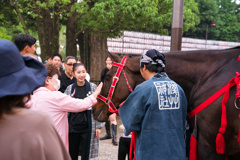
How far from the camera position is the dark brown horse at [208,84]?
2.55 meters

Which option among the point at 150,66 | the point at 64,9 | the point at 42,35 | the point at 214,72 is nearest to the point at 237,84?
the point at 214,72

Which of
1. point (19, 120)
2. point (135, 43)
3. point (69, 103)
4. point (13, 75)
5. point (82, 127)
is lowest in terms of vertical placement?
point (82, 127)

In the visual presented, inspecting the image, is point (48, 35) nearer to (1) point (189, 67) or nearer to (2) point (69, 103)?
(2) point (69, 103)

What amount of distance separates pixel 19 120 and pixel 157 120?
1.55 metres

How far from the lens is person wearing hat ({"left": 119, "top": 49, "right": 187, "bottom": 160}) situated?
2432 mm

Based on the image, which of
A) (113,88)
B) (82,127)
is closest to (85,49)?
(82,127)

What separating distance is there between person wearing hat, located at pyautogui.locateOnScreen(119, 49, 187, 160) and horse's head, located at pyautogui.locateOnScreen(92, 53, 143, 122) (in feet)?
3.23

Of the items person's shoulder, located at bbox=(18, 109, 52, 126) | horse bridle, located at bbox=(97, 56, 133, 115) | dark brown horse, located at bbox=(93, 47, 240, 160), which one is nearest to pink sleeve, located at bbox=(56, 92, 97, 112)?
horse bridle, located at bbox=(97, 56, 133, 115)

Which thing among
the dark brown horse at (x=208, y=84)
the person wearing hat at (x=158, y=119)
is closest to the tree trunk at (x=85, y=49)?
the dark brown horse at (x=208, y=84)

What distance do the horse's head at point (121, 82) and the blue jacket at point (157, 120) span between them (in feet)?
3.30

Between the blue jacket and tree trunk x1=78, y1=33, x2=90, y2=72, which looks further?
tree trunk x1=78, y1=33, x2=90, y2=72

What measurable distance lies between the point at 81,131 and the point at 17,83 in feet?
10.6

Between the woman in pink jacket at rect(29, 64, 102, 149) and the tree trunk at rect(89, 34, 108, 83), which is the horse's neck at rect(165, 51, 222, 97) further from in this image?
the tree trunk at rect(89, 34, 108, 83)

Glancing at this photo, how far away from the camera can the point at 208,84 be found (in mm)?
2797
